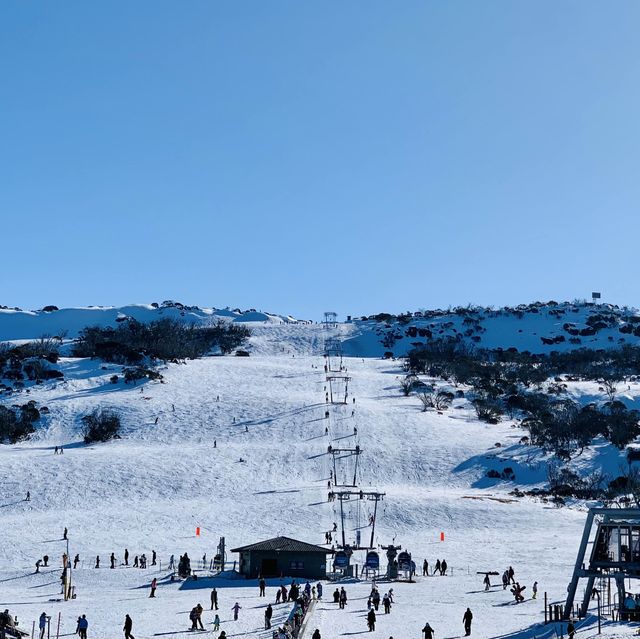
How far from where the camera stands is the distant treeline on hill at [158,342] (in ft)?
368

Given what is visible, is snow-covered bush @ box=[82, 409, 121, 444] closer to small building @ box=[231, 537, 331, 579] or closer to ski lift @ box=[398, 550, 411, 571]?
small building @ box=[231, 537, 331, 579]

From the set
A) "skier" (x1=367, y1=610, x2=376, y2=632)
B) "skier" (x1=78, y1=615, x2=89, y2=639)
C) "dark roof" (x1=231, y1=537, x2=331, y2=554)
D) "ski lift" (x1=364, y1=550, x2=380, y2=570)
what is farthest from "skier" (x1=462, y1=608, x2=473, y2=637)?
"dark roof" (x1=231, y1=537, x2=331, y2=554)

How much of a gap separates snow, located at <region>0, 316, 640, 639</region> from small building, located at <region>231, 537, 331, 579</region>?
43.8 inches

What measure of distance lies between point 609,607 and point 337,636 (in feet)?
37.0

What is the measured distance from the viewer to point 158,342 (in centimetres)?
12544

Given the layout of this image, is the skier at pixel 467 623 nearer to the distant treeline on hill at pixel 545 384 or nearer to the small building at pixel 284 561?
the small building at pixel 284 561

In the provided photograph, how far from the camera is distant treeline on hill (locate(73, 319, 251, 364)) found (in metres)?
112

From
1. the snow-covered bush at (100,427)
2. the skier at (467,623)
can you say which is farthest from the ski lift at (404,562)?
the snow-covered bush at (100,427)

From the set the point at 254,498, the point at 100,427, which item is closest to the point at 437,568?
the point at 254,498

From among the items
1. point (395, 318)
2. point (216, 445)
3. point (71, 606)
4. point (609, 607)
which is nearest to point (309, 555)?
point (71, 606)

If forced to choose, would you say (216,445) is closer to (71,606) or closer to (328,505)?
(328,505)

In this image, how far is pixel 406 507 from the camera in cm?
6162

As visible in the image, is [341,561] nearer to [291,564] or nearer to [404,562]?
[291,564]

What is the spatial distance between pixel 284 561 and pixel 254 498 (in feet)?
62.2
